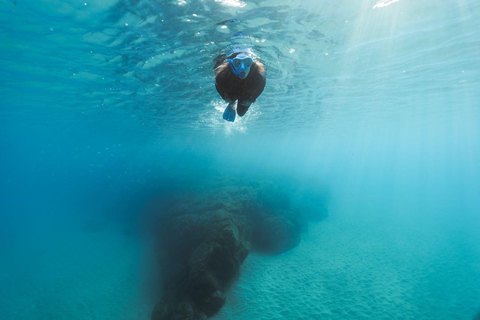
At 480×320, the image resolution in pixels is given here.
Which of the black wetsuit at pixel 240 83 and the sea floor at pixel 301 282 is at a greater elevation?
the black wetsuit at pixel 240 83

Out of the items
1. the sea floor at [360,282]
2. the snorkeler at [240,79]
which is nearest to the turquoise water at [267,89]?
the sea floor at [360,282]

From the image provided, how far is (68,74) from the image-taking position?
12.8m

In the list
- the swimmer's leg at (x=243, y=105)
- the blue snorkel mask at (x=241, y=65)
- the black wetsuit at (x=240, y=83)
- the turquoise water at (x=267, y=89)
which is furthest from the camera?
the turquoise water at (x=267, y=89)

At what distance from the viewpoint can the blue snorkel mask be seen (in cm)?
227

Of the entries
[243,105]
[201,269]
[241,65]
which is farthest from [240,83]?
[201,269]

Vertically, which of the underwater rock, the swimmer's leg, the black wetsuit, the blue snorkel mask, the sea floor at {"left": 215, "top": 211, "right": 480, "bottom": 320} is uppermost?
the blue snorkel mask

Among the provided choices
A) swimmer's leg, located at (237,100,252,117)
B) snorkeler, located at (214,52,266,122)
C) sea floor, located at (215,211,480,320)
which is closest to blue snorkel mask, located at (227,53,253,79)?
snorkeler, located at (214,52,266,122)

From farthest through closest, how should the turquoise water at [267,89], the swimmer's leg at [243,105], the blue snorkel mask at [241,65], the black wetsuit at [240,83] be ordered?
the turquoise water at [267,89]
the swimmer's leg at [243,105]
the black wetsuit at [240,83]
the blue snorkel mask at [241,65]

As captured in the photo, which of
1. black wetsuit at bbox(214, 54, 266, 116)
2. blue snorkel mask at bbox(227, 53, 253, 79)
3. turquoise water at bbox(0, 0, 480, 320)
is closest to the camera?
blue snorkel mask at bbox(227, 53, 253, 79)

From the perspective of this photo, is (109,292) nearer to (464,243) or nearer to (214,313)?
(214,313)

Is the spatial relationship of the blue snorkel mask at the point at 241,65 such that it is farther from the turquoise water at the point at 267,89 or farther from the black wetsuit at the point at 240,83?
the turquoise water at the point at 267,89

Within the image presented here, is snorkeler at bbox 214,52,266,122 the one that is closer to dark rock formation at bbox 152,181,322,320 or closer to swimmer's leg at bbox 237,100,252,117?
swimmer's leg at bbox 237,100,252,117

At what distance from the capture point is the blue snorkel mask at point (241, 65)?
2.27 m

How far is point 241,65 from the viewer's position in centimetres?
229
